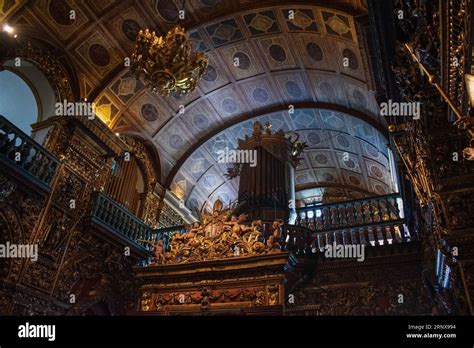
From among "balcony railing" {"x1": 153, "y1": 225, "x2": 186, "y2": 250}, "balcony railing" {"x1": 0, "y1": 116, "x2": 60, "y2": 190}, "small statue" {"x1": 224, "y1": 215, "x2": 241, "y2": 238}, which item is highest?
"balcony railing" {"x1": 0, "y1": 116, "x2": 60, "y2": 190}

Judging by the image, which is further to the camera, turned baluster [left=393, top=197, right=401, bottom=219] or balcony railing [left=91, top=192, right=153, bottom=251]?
balcony railing [left=91, top=192, right=153, bottom=251]

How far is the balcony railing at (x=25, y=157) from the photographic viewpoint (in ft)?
24.5

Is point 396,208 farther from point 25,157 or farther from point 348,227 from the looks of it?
point 25,157

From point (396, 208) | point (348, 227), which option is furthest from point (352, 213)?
point (396, 208)

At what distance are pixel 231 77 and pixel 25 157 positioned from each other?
257 inches

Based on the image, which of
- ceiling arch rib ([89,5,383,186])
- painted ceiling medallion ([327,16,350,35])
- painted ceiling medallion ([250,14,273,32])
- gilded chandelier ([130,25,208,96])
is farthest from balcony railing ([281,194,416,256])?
painted ceiling medallion ([250,14,273,32])

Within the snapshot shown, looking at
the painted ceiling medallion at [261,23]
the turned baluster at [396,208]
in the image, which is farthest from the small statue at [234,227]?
the painted ceiling medallion at [261,23]

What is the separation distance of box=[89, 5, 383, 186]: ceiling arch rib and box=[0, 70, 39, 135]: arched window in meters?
1.77

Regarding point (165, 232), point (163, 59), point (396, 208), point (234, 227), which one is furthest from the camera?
point (165, 232)

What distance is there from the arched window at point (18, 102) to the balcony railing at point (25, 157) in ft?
5.79

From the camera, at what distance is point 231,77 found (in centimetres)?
1202

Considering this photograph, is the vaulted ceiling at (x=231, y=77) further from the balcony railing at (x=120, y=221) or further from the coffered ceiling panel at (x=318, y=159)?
the balcony railing at (x=120, y=221)

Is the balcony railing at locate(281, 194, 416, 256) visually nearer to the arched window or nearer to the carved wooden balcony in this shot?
the carved wooden balcony

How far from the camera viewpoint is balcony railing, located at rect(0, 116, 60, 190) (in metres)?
7.46
